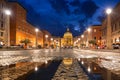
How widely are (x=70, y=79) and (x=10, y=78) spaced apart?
203cm

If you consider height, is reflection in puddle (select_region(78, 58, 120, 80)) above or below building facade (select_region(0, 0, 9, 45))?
below

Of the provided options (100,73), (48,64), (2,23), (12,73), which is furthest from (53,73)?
(2,23)

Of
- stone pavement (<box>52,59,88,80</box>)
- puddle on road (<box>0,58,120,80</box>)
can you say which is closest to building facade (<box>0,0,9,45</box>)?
puddle on road (<box>0,58,120,80</box>)

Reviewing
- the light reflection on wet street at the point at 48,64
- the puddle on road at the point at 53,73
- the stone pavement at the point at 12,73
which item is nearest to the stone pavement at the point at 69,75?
the puddle on road at the point at 53,73

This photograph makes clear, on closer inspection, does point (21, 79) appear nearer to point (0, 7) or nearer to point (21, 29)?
point (0, 7)

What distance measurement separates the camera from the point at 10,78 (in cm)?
782

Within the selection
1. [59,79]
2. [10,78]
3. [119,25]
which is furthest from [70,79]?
[119,25]

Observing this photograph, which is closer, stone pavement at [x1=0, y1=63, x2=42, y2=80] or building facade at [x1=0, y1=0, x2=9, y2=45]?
stone pavement at [x1=0, y1=63, x2=42, y2=80]

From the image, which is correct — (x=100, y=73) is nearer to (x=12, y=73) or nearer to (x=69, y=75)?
(x=69, y=75)

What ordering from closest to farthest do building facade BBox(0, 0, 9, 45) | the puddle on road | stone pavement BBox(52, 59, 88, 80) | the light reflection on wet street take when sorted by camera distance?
stone pavement BBox(52, 59, 88, 80) < the puddle on road < the light reflection on wet street < building facade BBox(0, 0, 9, 45)

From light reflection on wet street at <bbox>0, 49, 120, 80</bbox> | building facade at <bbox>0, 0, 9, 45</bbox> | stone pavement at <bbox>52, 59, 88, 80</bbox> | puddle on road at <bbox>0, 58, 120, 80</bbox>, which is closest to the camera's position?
stone pavement at <bbox>52, 59, 88, 80</bbox>

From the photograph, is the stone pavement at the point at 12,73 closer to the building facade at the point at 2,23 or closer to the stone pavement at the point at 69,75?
the stone pavement at the point at 69,75

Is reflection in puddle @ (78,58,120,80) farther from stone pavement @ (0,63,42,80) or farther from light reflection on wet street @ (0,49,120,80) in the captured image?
stone pavement @ (0,63,42,80)

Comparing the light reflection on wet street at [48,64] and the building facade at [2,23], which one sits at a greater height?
the building facade at [2,23]
